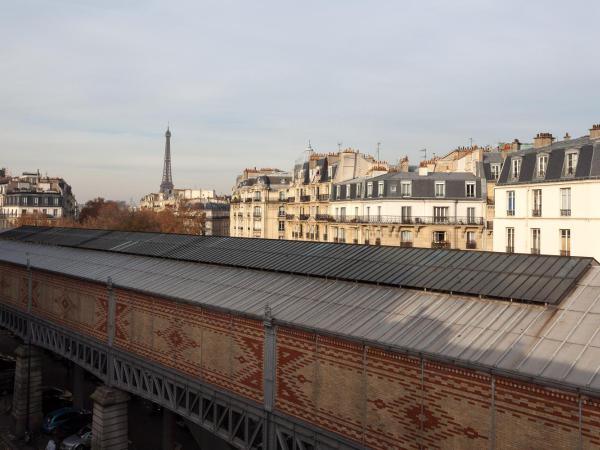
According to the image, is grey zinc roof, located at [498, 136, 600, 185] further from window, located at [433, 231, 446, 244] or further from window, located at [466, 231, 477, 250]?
window, located at [433, 231, 446, 244]

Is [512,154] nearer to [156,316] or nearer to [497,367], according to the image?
[156,316]

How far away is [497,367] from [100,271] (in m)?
17.5

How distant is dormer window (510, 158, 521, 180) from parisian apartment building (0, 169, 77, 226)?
7965 centimetres

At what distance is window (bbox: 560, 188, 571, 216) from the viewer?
3059 centimetres

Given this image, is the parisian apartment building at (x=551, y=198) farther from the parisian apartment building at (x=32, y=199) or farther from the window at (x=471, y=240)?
the parisian apartment building at (x=32, y=199)

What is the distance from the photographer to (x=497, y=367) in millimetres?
9414

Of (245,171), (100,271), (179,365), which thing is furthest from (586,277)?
(245,171)

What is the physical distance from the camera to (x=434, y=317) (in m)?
12.0

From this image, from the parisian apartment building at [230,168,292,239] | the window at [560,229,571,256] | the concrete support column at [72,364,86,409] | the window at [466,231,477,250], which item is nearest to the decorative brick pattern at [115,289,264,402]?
the concrete support column at [72,364,86,409]

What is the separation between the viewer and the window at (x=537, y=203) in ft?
107

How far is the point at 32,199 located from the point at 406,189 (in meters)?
75.5

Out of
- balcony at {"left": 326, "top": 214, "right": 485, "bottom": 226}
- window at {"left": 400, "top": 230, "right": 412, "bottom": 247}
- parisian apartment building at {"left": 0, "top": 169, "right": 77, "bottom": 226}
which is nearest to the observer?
balcony at {"left": 326, "top": 214, "right": 485, "bottom": 226}

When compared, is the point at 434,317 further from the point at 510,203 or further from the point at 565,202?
the point at 510,203

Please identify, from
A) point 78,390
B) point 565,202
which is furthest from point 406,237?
point 78,390
